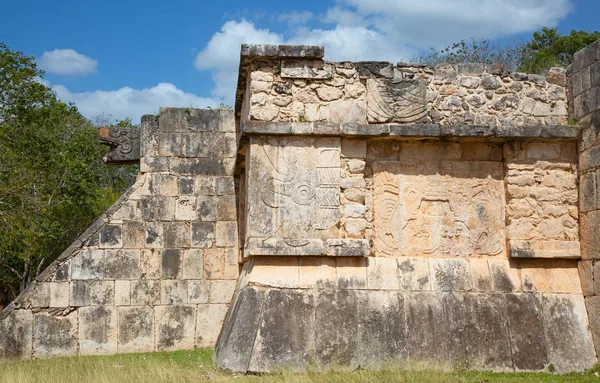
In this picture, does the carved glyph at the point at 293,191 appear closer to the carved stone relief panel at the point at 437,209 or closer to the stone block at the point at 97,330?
the carved stone relief panel at the point at 437,209

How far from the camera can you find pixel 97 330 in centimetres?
1033

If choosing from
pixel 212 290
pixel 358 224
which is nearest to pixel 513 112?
pixel 358 224

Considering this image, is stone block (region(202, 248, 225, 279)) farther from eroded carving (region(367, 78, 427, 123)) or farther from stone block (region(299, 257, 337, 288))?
eroded carving (region(367, 78, 427, 123))

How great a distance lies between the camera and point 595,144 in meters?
8.59

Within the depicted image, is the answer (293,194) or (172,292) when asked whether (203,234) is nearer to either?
(172,292)

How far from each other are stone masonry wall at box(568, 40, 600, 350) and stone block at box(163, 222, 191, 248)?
5764mm

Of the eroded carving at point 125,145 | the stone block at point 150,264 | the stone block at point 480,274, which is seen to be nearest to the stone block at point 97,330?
the stone block at point 150,264

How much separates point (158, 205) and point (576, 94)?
6.33 m

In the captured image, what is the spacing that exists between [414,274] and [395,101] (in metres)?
2.21

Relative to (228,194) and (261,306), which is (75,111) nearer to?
(228,194)

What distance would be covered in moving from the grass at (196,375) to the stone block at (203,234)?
2.17 m

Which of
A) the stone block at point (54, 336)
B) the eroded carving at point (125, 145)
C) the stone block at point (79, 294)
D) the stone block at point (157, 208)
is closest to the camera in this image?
the stone block at point (54, 336)

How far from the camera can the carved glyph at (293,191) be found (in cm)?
841

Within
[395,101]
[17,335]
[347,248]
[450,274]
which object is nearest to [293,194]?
[347,248]
